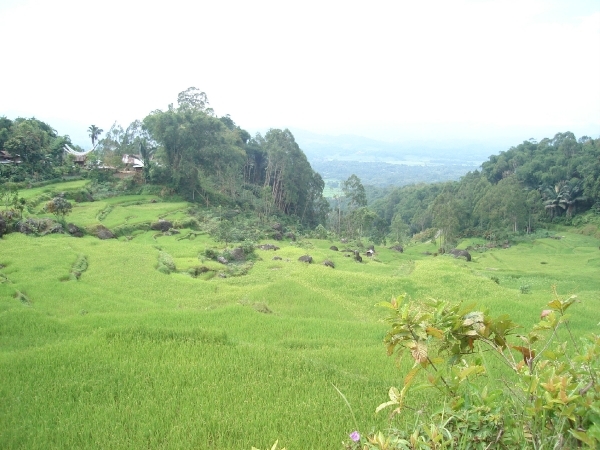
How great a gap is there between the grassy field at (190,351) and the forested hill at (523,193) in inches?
1367

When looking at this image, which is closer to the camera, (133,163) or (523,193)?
(133,163)

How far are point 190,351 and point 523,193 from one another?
54.5 metres

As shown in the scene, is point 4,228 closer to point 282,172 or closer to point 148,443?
point 148,443

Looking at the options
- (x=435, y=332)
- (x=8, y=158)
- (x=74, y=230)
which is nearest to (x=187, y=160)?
(x=8, y=158)

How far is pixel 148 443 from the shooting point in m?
4.28

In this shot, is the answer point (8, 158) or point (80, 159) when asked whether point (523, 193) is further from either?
point (8, 158)

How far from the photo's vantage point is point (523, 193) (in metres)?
52.5

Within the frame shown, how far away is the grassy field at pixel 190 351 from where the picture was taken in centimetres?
451

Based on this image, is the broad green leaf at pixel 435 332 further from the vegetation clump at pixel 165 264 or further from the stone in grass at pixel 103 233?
the stone in grass at pixel 103 233

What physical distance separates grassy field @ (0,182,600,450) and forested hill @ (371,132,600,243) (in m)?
34.7

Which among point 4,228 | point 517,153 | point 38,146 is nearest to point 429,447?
point 4,228

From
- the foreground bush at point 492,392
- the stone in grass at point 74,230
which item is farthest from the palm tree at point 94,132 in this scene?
the foreground bush at point 492,392

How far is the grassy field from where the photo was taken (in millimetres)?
4512

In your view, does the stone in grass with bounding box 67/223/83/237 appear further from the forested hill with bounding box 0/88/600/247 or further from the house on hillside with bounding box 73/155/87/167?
the house on hillside with bounding box 73/155/87/167
